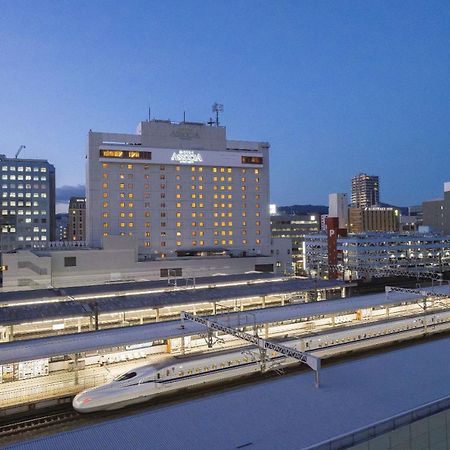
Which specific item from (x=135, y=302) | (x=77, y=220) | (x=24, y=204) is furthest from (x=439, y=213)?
(x=77, y=220)

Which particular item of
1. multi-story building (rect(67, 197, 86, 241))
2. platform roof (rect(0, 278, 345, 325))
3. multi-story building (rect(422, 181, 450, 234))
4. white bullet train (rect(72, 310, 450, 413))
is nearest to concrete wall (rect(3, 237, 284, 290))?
platform roof (rect(0, 278, 345, 325))

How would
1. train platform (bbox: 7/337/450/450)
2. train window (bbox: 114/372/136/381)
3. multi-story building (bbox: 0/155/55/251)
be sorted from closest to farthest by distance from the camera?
1. train platform (bbox: 7/337/450/450)
2. train window (bbox: 114/372/136/381)
3. multi-story building (bbox: 0/155/55/251)

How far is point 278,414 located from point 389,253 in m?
85.6

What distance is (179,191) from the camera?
228 feet

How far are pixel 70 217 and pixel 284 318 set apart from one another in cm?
15586

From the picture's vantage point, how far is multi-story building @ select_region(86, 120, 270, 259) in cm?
6550

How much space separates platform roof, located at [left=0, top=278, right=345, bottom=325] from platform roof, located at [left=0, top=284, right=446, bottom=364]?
5.74 meters

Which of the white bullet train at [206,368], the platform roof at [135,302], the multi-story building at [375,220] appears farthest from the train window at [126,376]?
the multi-story building at [375,220]

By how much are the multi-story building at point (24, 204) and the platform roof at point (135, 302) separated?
240 feet

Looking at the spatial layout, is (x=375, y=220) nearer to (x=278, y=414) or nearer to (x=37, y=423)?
(x=37, y=423)

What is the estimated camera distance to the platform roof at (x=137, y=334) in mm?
20625

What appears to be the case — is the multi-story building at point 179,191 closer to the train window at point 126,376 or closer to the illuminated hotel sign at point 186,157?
the illuminated hotel sign at point 186,157

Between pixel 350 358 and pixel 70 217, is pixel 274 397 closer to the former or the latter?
pixel 350 358

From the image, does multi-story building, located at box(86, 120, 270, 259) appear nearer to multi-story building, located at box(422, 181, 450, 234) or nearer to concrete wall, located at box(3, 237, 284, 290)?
concrete wall, located at box(3, 237, 284, 290)
